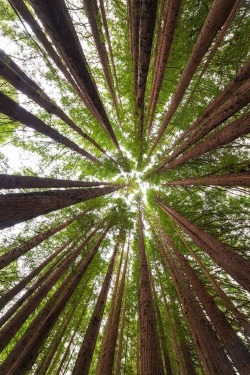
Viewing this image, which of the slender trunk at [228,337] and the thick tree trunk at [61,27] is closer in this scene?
the thick tree trunk at [61,27]

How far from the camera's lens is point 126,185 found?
12.6 metres

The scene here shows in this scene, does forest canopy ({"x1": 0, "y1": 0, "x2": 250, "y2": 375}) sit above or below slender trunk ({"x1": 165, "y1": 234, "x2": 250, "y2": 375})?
above

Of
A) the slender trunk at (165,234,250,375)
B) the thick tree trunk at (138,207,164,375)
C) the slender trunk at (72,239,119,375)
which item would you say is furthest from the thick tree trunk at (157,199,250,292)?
the slender trunk at (72,239,119,375)

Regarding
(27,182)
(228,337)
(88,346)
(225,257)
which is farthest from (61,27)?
(88,346)

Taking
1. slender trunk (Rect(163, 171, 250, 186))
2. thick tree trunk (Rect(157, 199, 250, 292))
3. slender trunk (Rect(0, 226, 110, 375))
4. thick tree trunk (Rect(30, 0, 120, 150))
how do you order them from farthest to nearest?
slender trunk (Rect(163, 171, 250, 186)), slender trunk (Rect(0, 226, 110, 375)), thick tree trunk (Rect(157, 199, 250, 292)), thick tree trunk (Rect(30, 0, 120, 150))

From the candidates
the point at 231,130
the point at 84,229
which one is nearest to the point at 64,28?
the point at 231,130

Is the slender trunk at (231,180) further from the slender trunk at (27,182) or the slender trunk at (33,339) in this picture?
the slender trunk at (33,339)

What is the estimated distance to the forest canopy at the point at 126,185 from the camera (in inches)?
164

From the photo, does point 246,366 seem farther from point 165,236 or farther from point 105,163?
point 105,163

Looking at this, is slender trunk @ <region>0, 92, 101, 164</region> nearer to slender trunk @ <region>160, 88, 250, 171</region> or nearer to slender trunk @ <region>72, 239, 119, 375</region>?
slender trunk @ <region>160, 88, 250, 171</region>

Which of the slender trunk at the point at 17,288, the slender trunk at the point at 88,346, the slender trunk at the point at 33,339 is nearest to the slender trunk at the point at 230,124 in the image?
the slender trunk at the point at 88,346

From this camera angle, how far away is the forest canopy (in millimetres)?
4164

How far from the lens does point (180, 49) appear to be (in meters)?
6.33

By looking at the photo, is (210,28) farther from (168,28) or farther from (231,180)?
(231,180)
